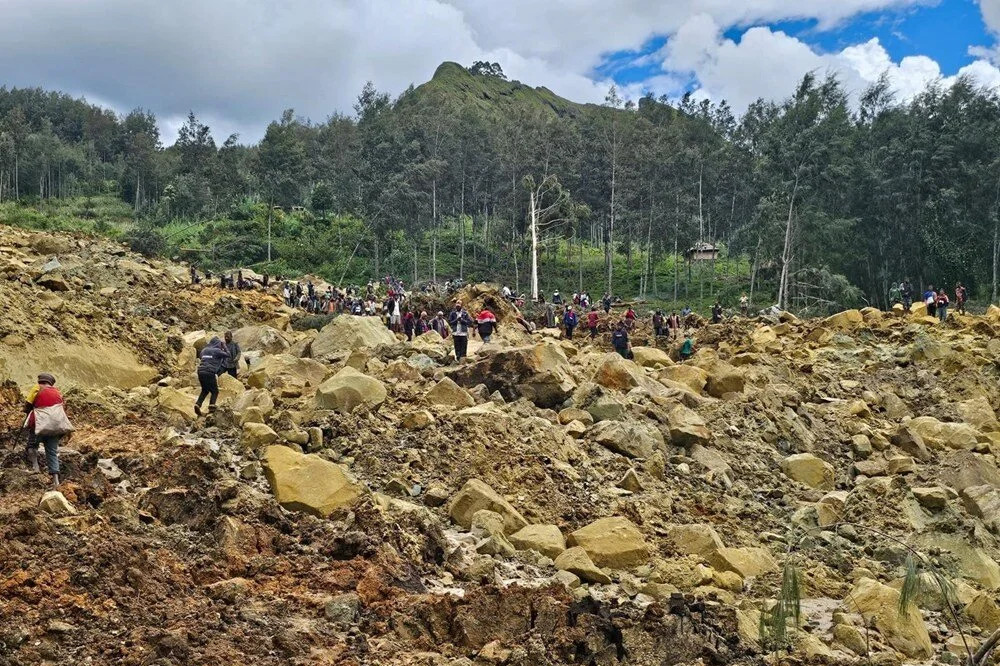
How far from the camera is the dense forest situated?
39312mm

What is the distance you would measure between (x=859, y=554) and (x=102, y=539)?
758 cm

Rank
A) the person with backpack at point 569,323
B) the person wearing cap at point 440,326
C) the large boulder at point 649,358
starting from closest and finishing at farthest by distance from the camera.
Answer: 1. the large boulder at point 649,358
2. the person wearing cap at point 440,326
3. the person with backpack at point 569,323

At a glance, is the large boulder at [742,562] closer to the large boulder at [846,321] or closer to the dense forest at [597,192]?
the large boulder at [846,321]

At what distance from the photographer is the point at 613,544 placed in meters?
7.94

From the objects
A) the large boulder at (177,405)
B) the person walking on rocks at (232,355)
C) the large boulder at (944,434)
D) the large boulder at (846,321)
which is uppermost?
the large boulder at (846,321)

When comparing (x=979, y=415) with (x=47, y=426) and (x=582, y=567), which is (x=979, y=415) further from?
(x=47, y=426)

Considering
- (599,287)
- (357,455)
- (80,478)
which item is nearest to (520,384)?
(357,455)

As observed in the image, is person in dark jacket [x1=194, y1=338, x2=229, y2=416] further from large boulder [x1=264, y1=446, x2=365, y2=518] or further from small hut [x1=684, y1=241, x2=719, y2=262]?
small hut [x1=684, y1=241, x2=719, y2=262]

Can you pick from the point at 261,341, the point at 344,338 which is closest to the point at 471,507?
the point at 344,338

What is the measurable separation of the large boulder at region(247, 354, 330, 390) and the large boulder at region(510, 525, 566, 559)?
557 cm

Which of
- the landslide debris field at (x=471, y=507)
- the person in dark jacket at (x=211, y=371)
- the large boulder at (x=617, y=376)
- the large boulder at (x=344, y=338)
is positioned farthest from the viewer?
the large boulder at (x=344, y=338)

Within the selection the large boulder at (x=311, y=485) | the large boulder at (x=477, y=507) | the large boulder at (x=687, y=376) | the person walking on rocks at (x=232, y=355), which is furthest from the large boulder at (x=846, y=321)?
the large boulder at (x=311, y=485)

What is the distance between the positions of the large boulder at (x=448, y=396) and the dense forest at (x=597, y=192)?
2809 centimetres

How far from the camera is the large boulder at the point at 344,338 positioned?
1602 cm
